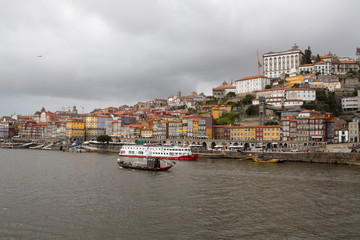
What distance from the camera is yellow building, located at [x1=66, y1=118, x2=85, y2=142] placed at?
90000 millimetres

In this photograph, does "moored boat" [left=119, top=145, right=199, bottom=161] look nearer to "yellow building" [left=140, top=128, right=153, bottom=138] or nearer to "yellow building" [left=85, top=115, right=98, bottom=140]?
"yellow building" [left=140, top=128, right=153, bottom=138]

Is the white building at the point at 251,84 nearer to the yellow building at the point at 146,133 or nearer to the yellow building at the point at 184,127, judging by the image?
the yellow building at the point at 184,127

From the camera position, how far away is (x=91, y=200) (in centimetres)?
1930

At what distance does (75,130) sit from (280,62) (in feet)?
192

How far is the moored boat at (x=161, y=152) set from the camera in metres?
48.9

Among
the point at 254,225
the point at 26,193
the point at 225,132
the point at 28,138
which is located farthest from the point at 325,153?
the point at 28,138

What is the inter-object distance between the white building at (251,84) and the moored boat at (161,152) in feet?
120

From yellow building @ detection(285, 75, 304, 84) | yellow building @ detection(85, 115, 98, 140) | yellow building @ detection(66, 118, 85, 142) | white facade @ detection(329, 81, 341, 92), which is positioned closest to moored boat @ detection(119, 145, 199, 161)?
white facade @ detection(329, 81, 341, 92)

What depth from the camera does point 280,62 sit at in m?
88.3

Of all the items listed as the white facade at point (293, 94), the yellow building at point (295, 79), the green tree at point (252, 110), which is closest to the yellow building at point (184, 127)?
the green tree at point (252, 110)

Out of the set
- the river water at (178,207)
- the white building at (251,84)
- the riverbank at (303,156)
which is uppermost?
the white building at (251,84)

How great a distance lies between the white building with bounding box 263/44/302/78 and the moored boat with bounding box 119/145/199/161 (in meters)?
48.5

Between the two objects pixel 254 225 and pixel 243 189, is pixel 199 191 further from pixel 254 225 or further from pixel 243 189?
pixel 254 225

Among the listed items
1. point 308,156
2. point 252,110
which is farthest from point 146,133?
point 308,156
